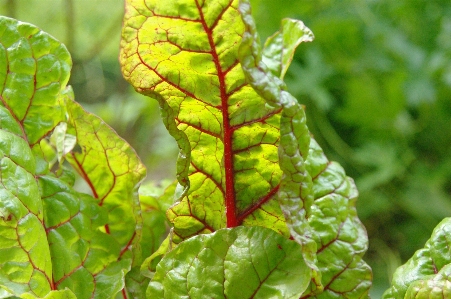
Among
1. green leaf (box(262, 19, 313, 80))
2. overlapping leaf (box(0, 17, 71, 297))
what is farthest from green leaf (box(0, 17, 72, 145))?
green leaf (box(262, 19, 313, 80))

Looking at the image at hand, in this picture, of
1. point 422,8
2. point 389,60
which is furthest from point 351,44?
point 422,8

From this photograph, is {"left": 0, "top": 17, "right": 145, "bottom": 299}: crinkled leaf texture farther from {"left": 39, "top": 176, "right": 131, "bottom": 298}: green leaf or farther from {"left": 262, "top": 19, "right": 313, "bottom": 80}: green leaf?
{"left": 262, "top": 19, "right": 313, "bottom": 80}: green leaf

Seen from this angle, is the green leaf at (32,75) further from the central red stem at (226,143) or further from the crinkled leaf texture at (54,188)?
the central red stem at (226,143)

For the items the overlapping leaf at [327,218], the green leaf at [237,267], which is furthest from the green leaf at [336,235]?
the green leaf at [237,267]

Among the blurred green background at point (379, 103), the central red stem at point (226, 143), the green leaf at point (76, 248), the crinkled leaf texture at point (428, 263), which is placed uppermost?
the central red stem at point (226, 143)

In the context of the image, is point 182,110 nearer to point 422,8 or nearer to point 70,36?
point 70,36

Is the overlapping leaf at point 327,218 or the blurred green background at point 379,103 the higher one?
the overlapping leaf at point 327,218

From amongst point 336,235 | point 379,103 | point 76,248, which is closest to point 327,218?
point 336,235

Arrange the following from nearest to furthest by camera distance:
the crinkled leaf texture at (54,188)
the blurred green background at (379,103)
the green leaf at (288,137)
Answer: the green leaf at (288,137), the crinkled leaf texture at (54,188), the blurred green background at (379,103)
